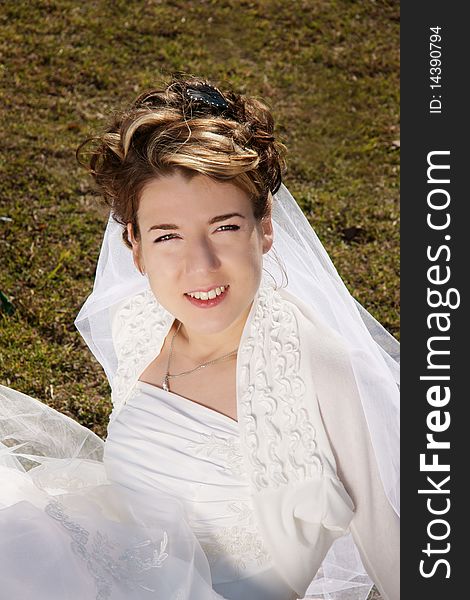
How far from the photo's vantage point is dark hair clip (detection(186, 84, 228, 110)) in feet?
8.60

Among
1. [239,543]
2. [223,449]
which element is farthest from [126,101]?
[239,543]

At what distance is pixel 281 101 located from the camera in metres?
6.93

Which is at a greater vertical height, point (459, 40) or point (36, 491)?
point (459, 40)

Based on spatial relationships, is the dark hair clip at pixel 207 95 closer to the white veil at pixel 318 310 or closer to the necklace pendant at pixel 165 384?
the white veil at pixel 318 310

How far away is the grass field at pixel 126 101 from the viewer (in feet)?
16.1

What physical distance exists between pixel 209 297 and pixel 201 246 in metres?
0.14

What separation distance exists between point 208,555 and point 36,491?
0.51m

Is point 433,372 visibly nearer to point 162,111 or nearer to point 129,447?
point 129,447

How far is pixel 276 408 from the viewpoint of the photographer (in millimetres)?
2574

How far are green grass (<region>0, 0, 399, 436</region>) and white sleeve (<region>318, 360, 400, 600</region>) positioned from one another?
1.88m

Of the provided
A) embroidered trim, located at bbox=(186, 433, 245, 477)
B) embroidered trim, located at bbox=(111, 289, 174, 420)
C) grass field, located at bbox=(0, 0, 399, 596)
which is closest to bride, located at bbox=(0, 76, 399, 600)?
embroidered trim, located at bbox=(186, 433, 245, 477)

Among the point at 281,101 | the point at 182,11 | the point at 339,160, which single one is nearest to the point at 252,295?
the point at 339,160

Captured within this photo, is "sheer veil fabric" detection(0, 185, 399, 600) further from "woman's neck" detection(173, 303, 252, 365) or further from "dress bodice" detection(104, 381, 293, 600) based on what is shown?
"woman's neck" detection(173, 303, 252, 365)

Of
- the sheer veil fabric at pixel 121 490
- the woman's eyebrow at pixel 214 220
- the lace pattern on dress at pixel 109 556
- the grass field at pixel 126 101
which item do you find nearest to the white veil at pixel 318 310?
the sheer veil fabric at pixel 121 490
